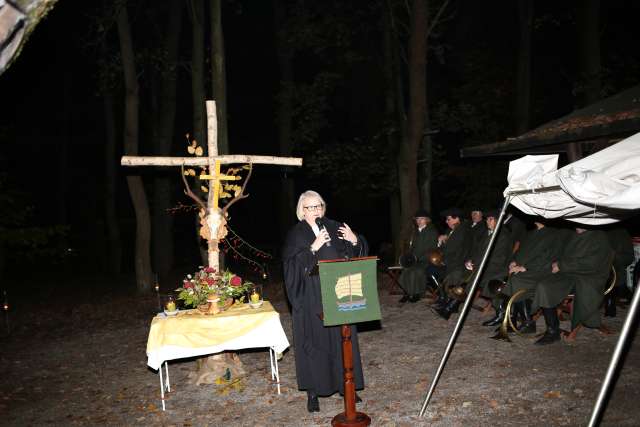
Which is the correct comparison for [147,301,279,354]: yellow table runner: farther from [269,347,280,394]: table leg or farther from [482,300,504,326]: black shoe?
[482,300,504,326]: black shoe

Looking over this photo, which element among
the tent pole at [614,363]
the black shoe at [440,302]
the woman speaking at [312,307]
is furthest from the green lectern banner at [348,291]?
the black shoe at [440,302]

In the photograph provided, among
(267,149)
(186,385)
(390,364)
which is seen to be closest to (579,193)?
(390,364)

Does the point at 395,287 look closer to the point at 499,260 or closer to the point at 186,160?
the point at 499,260

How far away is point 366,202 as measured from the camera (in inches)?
1237

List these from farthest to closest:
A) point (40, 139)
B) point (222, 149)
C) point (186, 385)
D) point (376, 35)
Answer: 1. point (40, 139)
2. point (376, 35)
3. point (222, 149)
4. point (186, 385)

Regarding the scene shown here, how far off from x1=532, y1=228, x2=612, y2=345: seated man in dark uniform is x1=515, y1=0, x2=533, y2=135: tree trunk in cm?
935

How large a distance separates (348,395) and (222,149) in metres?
6.79

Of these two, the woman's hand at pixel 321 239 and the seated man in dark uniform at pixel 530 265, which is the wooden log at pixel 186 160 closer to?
the woman's hand at pixel 321 239

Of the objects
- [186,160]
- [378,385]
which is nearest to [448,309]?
[378,385]

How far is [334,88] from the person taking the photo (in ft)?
64.2

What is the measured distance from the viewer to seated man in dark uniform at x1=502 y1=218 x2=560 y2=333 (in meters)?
7.67

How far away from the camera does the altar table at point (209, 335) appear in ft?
18.5

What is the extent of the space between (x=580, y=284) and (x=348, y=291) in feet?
14.2

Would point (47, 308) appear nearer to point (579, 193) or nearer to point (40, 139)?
point (579, 193)
